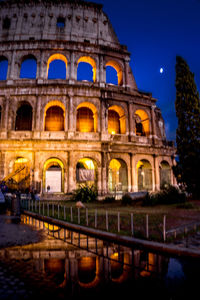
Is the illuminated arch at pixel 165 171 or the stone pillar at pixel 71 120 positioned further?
the illuminated arch at pixel 165 171

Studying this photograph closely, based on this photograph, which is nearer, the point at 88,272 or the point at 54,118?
the point at 88,272

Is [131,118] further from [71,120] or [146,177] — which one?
[146,177]

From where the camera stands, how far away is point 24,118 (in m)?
23.3

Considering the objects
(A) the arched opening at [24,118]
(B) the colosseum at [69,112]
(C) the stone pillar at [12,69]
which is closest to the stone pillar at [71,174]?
(B) the colosseum at [69,112]

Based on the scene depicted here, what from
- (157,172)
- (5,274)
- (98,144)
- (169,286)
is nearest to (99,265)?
(169,286)

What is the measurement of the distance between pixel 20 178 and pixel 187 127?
55.9 ft

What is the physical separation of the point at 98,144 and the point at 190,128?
890 centimetres

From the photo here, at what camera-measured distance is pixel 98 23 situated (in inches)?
974

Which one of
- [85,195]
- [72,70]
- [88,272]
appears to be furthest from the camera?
[72,70]

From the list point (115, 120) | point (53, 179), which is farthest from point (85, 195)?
point (115, 120)

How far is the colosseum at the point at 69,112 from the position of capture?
65.0 ft

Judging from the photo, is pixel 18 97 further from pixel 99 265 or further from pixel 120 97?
pixel 99 265

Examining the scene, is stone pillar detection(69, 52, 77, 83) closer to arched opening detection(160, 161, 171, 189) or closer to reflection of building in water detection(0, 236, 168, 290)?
arched opening detection(160, 161, 171, 189)

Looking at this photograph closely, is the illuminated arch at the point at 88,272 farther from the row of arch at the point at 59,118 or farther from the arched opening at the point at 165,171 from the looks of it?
the arched opening at the point at 165,171
